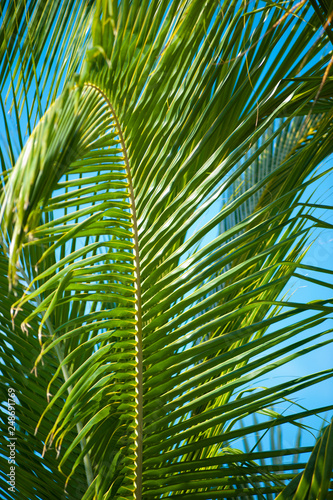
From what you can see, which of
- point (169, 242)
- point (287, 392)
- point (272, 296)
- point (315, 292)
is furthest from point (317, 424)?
point (169, 242)

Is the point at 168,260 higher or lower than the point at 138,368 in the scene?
higher

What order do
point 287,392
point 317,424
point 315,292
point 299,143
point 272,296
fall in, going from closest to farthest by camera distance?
1. point 287,392
2. point 272,296
3. point 299,143
4. point 317,424
5. point 315,292

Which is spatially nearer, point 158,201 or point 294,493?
point 294,493

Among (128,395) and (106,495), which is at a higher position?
(128,395)

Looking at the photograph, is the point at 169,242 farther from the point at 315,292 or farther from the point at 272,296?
the point at 315,292

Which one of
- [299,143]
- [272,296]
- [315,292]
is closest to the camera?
[272,296]

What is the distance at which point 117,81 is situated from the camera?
0.52m

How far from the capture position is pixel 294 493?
0.39m

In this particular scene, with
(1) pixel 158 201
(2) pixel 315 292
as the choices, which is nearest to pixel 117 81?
(1) pixel 158 201

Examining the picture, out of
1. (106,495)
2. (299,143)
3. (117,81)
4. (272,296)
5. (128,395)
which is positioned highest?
(299,143)

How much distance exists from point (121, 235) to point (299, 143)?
0.51m

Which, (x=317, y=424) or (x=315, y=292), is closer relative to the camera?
(x=317, y=424)

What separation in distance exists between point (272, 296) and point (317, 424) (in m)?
0.51

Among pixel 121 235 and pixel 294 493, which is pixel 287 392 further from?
pixel 121 235
